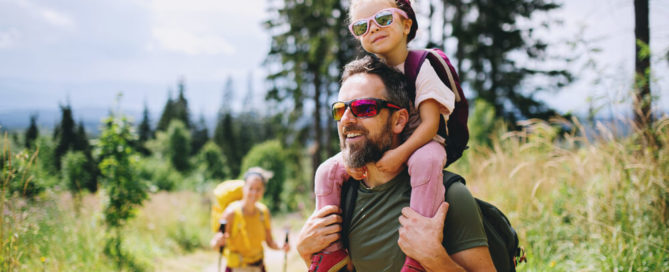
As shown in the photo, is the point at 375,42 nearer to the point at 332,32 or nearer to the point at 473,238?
the point at 473,238

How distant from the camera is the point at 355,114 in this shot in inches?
77.3

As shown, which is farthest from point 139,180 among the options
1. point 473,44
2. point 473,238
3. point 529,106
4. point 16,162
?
point 529,106

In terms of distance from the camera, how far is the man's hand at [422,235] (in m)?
1.67

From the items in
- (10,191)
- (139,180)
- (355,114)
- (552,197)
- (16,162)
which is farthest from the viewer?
(139,180)

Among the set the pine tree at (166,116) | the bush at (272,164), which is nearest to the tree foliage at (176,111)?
the pine tree at (166,116)

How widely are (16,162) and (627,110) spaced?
23.0 feet

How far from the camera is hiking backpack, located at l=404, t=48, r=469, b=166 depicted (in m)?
2.01

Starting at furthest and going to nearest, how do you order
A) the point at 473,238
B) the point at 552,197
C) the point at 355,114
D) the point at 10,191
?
the point at 552,197 → the point at 10,191 → the point at 355,114 → the point at 473,238

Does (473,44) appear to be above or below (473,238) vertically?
above

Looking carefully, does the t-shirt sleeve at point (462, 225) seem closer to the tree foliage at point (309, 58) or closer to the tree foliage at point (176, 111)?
the tree foliage at point (309, 58)

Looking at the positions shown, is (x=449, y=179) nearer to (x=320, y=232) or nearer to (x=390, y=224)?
(x=390, y=224)

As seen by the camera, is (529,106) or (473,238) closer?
(473,238)

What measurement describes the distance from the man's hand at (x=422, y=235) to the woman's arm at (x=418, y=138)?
0.82 feet

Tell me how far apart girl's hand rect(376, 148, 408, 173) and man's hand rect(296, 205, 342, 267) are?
15.3 inches
